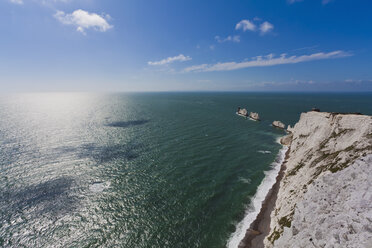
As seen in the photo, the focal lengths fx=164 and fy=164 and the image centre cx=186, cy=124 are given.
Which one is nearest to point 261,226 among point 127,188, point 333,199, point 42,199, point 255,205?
point 255,205

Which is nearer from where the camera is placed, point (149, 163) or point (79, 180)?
point (79, 180)

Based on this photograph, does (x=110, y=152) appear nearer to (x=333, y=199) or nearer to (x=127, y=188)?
(x=127, y=188)

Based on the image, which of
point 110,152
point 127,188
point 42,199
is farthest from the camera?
point 110,152

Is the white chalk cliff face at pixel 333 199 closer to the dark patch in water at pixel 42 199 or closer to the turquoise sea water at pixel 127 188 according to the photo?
the turquoise sea water at pixel 127 188

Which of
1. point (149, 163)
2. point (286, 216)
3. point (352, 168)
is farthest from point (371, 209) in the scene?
point (149, 163)

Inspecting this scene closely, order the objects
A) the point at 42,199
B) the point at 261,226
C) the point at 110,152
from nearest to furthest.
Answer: the point at 261,226 → the point at 42,199 → the point at 110,152

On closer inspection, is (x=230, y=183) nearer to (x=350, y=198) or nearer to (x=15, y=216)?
(x=350, y=198)

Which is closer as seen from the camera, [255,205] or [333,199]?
[333,199]

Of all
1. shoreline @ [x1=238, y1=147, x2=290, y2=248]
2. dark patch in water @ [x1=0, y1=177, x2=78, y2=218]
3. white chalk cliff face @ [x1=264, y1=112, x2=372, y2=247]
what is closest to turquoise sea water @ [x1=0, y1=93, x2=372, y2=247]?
dark patch in water @ [x1=0, y1=177, x2=78, y2=218]
